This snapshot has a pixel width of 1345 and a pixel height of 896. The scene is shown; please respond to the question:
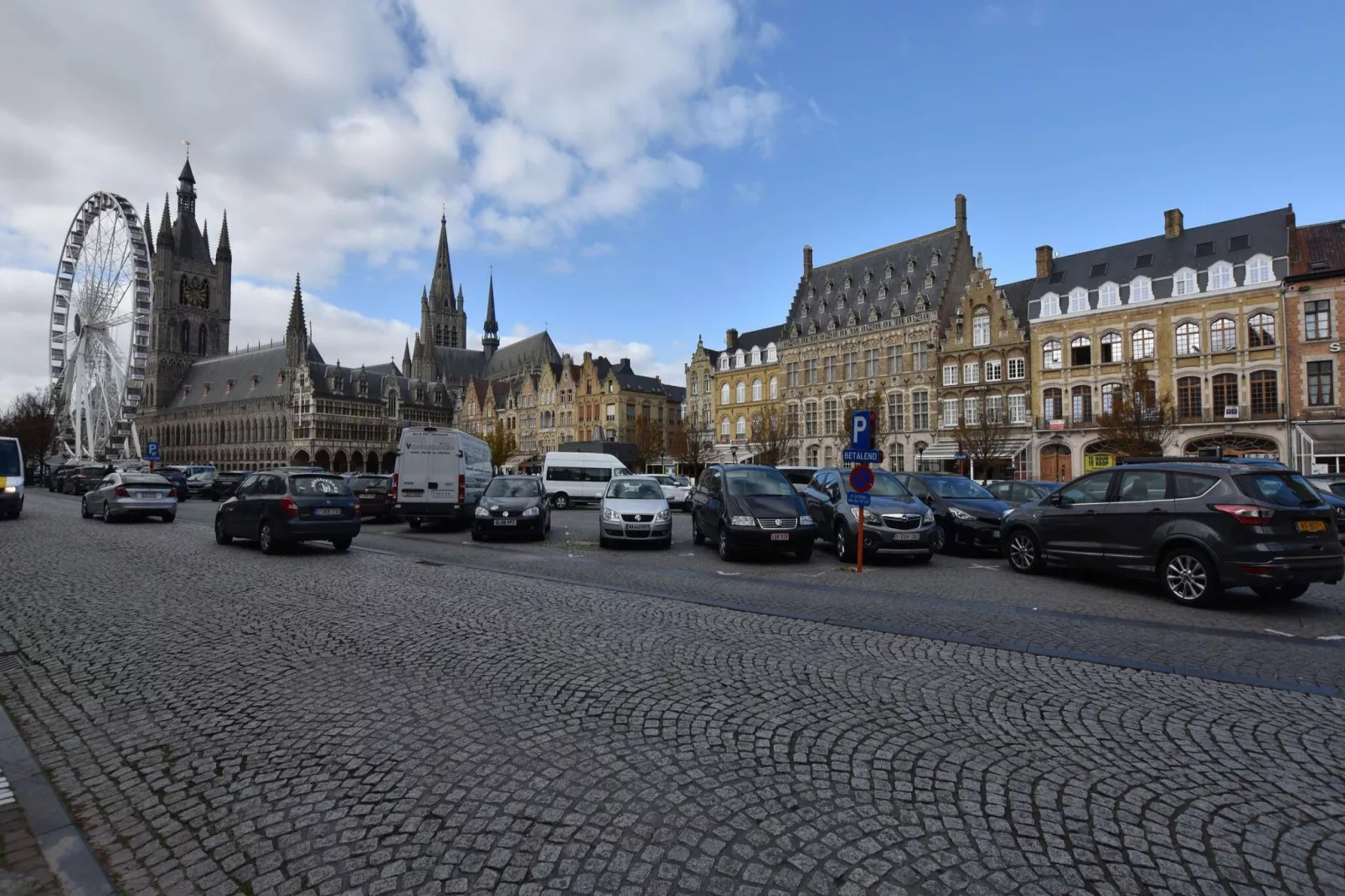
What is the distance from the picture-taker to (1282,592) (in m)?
9.13

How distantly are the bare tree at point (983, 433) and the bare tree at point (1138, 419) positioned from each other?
5446 millimetres

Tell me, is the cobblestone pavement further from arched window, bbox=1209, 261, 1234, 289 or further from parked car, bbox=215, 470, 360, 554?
arched window, bbox=1209, 261, 1234, 289

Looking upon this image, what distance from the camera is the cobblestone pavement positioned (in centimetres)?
286

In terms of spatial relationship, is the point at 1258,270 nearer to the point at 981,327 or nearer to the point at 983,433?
the point at 981,327

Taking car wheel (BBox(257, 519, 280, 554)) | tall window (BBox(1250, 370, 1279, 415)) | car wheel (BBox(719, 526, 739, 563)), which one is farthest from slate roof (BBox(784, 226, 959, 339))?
car wheel (BBox(257, 519, 280, 554))

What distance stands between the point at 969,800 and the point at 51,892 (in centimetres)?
396

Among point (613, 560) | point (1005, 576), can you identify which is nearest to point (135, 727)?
point (613, 560)

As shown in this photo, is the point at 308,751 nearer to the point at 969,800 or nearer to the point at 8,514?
the point at 969,800

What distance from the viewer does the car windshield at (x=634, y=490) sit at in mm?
15961

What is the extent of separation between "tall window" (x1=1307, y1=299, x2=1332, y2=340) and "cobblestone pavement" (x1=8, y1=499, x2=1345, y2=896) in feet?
131

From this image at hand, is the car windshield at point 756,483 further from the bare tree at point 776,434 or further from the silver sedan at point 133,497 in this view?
the bare tree at point 776,434

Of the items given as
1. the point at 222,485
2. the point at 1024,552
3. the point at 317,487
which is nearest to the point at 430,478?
the point at 317,487

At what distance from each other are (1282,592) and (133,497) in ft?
87.2

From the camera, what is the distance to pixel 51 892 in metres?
2.78
